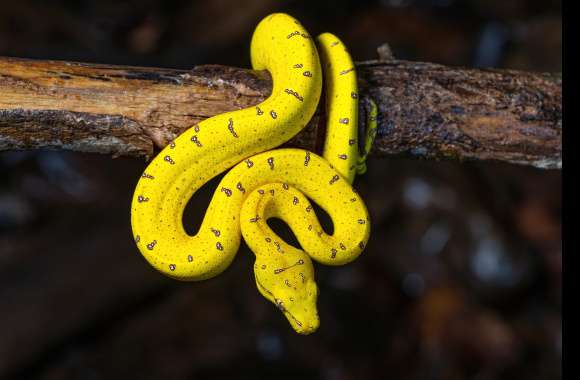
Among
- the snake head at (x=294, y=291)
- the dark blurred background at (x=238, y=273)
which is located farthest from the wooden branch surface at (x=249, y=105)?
the dark blurred background at (x=238, y=273)

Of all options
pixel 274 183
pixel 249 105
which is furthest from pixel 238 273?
pixel 249 105

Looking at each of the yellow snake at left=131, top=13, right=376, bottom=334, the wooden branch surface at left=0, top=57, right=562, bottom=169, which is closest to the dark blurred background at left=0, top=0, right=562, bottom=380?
the yellow snake at left=131, top=13, right=376, bottom=334

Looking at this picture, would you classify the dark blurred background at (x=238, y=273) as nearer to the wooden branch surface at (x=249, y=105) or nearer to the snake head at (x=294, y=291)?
the snake head at (x=294, y=291)

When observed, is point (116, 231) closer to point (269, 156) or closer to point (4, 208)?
point (4, 208)

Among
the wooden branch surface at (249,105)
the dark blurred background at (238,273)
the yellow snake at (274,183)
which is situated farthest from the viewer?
the dark blurred background at (238,273)

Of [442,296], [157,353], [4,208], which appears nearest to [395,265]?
[442,296]

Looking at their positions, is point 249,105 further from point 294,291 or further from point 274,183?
point 294,291
